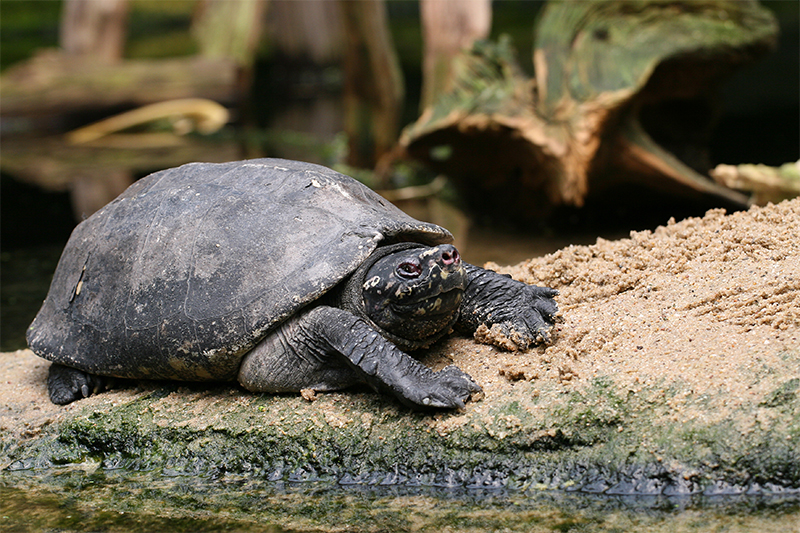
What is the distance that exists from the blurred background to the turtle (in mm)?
1274

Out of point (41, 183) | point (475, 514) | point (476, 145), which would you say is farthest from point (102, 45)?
point (475, 514)

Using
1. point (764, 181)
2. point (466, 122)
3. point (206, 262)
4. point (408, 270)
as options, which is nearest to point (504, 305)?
point (408, 270)

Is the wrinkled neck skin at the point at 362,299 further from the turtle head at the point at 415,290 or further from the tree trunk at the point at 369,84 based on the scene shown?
the tree trunk at the point at 369,84

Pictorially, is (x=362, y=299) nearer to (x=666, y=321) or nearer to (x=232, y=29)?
(x=666, y=321)

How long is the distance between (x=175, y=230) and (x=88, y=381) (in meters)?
Answer: 0.86

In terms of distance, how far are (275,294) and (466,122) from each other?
11.2 feet

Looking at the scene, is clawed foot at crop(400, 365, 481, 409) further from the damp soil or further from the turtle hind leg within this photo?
the turtle hind leg

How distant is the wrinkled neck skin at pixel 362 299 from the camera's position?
294 centimetres

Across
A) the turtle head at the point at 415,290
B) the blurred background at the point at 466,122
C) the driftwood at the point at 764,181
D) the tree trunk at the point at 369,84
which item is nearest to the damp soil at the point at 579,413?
the turtle head at the point at 415,290

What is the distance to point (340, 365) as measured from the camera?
296 centimetres

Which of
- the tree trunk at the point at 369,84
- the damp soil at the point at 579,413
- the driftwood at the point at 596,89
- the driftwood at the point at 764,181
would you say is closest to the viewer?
the damp soil at the point at 579,413

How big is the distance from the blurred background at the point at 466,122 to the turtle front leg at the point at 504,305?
2298mm

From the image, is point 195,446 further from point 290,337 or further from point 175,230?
point 175,230

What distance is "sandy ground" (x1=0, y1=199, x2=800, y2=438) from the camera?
2588mm
